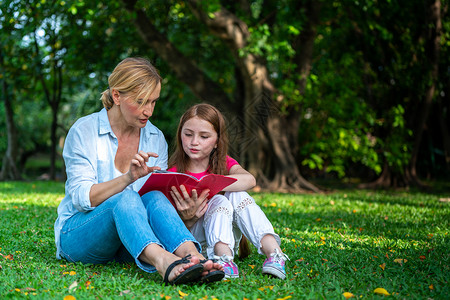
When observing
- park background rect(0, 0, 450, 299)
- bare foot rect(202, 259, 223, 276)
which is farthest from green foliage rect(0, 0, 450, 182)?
bare foot rect(202, 259, 223, 276)

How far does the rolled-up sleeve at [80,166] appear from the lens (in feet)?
10.2

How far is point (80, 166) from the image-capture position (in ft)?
10.5

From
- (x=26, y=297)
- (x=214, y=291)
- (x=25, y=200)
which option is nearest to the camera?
(x=26, y=297)

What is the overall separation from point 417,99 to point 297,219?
7.14m

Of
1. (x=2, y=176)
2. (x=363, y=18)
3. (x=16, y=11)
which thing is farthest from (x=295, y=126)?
(x=2, y=176)

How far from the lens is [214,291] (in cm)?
279

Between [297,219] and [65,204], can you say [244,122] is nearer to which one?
[297,219]

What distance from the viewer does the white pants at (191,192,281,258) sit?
3238 millimetres

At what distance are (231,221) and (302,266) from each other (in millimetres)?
657

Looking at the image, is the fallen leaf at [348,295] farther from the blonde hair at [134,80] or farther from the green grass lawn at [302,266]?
the blonde hair at [134,80]

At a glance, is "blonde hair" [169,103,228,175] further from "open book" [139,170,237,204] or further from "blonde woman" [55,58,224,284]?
"open book" [139,170,237,204]

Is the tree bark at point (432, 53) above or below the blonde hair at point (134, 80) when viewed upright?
above

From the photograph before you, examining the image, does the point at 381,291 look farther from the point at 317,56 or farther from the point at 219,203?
the point at 317,56

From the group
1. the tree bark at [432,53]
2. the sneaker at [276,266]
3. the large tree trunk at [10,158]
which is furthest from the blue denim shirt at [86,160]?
the large tree trunk at [10,158]
